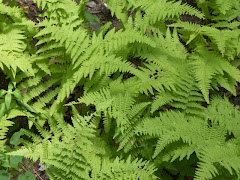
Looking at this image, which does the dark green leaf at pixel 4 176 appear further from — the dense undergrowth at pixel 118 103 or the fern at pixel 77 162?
the fern at pixel 77 162

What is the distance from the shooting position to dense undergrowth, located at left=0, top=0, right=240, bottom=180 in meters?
2.46

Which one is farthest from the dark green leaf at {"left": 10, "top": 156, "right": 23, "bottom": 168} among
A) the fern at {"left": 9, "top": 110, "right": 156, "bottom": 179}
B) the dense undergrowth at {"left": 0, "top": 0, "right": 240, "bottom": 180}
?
the fern at {"left": 9, "top": 110, "right": 156, "bottom": 179}

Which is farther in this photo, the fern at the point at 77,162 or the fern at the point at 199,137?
the fern at the point at 199,137

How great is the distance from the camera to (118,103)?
287cm

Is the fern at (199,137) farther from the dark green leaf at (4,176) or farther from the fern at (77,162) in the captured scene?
the dark green leaf at (4,176)

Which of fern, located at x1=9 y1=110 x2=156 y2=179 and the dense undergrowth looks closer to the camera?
fern, located at x1=9 y1=110 x2=156 y2=179

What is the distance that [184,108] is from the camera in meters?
3.08

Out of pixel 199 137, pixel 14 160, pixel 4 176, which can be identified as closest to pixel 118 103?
pixel 199 137

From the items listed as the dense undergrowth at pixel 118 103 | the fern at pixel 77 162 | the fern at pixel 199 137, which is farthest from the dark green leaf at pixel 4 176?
the fern at pixel 199 137

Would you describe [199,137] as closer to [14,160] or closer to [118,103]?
[118,103]

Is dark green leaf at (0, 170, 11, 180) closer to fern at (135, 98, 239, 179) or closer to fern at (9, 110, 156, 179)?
fern at (9, 110, 156, 179)

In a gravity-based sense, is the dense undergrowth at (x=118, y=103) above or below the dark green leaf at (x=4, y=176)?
above

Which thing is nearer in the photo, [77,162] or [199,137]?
[77,162]

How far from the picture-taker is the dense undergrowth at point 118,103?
2.46 meters
